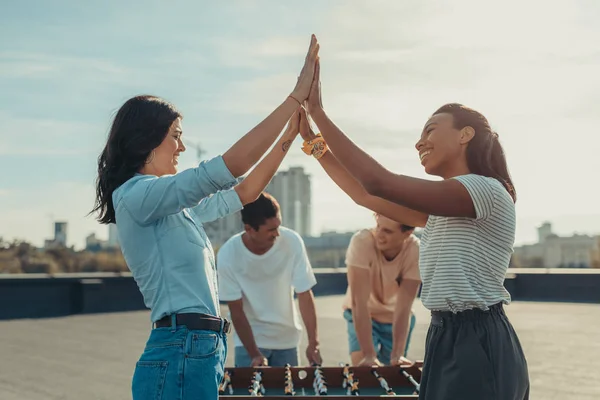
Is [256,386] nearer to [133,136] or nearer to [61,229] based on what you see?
[133,136]

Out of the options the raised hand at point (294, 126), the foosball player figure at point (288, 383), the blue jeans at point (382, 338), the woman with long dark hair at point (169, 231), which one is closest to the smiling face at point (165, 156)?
the woman with long dark hair at point (169, 231)

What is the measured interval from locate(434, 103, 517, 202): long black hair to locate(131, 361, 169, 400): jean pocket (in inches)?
51.2

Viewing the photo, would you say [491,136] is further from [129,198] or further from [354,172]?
[129,198]

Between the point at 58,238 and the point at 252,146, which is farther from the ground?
the point at 58,238

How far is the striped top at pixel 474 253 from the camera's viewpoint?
2.64 meters

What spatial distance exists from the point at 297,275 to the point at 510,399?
2.93 m

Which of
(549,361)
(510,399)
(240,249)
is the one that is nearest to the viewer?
(510,399)

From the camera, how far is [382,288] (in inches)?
206

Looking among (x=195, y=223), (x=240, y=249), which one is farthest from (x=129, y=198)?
(x=240, y=249)

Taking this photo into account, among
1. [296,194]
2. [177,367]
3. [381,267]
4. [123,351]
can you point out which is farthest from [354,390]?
[296,194]

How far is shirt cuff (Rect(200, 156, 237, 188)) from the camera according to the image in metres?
2.60

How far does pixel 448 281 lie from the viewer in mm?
2666

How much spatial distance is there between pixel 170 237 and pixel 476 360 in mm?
1100

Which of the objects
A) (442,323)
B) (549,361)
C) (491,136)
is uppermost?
(491,136)
